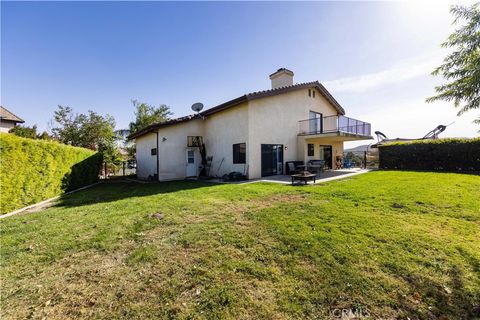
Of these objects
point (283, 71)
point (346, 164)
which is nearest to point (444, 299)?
point (283, 71)

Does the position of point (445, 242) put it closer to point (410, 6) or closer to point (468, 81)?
point (468, 81)

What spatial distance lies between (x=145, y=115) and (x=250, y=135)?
67.2ft

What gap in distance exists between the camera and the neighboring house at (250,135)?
42.5 feet

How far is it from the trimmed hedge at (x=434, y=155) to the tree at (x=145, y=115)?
25665 millimetres

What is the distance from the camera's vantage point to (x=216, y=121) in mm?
14961

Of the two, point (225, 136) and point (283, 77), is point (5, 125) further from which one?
point (283, 77)

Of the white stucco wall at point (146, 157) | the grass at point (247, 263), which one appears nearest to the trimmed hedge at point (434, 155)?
the grass at point (247, 263)

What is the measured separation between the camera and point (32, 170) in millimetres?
7762

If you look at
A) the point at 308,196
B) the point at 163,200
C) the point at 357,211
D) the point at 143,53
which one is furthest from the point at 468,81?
the point at 143,53

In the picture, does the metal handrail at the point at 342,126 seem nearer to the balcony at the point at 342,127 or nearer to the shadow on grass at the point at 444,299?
the balcony at the point at 342,127

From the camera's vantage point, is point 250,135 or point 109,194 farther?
point 250,135

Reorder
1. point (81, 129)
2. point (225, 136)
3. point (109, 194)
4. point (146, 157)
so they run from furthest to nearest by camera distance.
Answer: point (81, 129)
point (146, 157)
point (225, 136)
point (109, 194)

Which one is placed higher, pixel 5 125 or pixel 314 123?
pixel 5 125

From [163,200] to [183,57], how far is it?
374 inches
